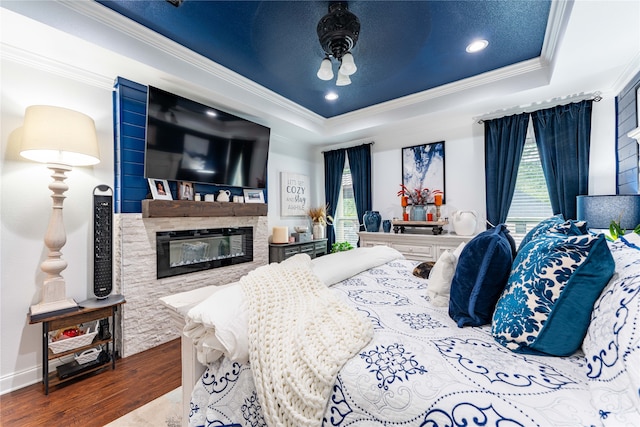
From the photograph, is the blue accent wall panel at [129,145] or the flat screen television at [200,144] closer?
the blue accent wall panel at [129,145]

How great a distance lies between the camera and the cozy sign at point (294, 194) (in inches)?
172

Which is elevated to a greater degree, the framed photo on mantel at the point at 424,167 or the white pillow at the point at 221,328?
the framed photo on mantel at the point at 424,167

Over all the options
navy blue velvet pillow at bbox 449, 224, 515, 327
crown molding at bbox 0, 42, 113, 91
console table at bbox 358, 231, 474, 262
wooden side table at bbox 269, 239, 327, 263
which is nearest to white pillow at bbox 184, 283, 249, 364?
navy blue velvet pillow at bbox 449, 224, 515, 327

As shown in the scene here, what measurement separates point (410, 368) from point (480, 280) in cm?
52

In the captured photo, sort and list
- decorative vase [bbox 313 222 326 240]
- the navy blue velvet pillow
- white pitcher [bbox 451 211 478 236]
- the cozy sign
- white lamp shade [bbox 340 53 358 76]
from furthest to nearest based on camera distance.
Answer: decorative vase [bbox 313 222 326 240] < the cozy sign < white pitcher [bbox 451 211 478 236] < white lamp shade [bbox 340 53 358 76] < the navy blue velvet pillow

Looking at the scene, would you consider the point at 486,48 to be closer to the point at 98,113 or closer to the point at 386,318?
the point at 386,318

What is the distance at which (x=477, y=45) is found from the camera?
2.38 m

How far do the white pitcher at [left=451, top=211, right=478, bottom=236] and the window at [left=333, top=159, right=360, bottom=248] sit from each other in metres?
1.68

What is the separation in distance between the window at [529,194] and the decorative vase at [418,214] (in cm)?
102

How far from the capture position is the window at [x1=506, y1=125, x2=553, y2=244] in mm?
3100

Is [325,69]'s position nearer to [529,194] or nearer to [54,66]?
[54,66]

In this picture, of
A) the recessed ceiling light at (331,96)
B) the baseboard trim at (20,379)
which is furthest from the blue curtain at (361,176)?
the baseboard trim at (20,379)

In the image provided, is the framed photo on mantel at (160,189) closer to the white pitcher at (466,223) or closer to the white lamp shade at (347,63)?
the white lamp shade at (347,63)

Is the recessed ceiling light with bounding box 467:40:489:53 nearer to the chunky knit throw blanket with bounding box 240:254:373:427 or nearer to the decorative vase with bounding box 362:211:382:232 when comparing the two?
the decorative vase with bounding box 362:211:382:232
